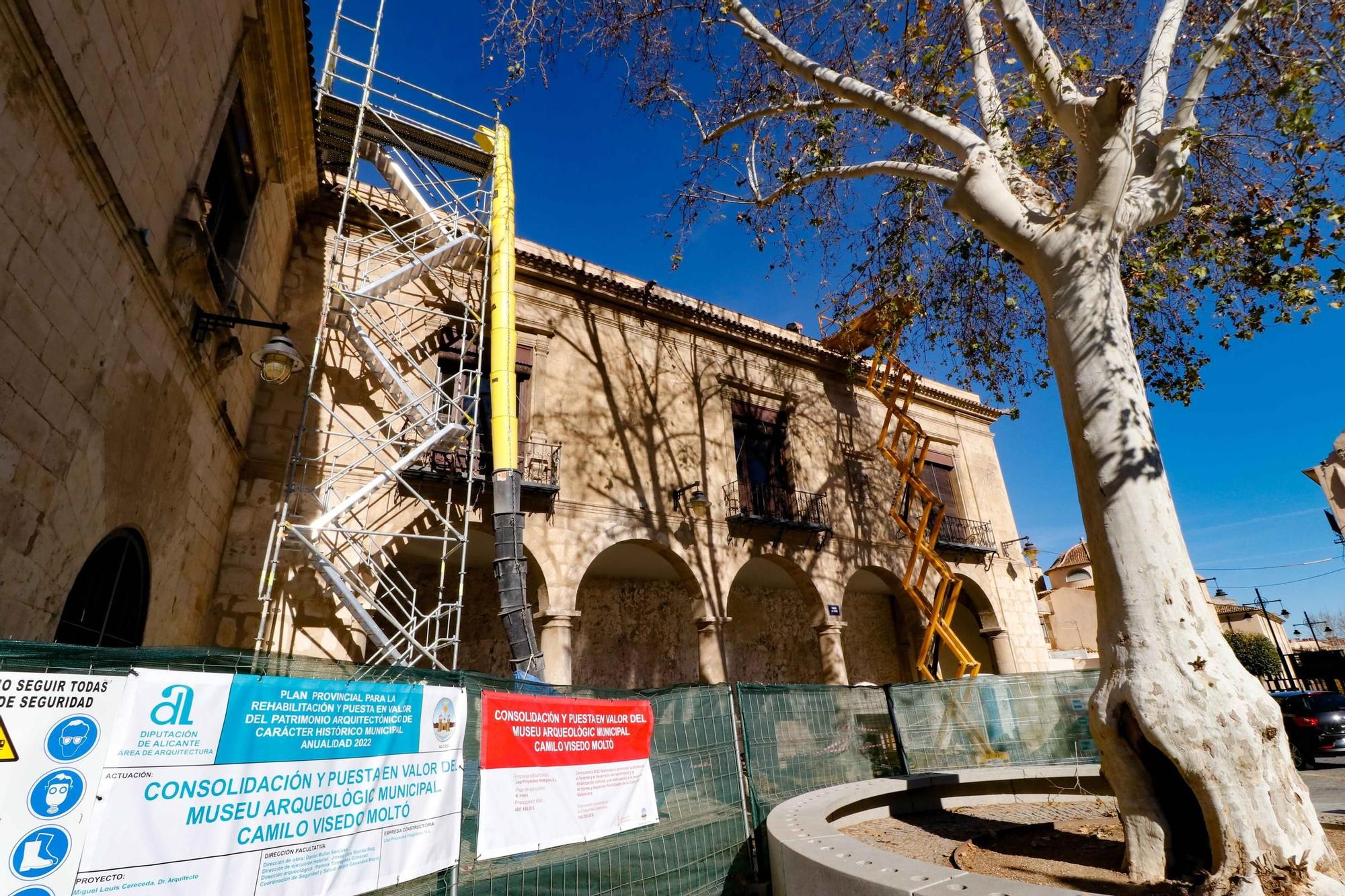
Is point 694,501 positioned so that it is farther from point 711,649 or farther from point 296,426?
point 296,426

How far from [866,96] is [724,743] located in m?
6.00

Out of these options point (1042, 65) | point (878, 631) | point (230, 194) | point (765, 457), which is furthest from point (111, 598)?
point (878, 631)

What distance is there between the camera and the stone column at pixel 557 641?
9.00 m

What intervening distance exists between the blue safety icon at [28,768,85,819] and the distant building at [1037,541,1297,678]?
69.0 ft

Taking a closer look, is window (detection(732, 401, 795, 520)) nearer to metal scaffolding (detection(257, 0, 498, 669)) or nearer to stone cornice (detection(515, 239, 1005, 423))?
stone cornice (detection(515, 239, 1005, 423))

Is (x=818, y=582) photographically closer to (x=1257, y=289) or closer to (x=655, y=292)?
(x=655, y=292)

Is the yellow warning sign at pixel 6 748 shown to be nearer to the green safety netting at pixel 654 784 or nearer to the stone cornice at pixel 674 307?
the green safety netting at pixel 654 784

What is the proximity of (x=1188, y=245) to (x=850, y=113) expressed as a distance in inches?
166

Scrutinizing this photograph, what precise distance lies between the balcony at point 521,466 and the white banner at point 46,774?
6.47 m

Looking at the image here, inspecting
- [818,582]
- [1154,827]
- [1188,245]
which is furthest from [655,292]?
[1154,827]

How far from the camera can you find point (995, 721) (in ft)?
26.6

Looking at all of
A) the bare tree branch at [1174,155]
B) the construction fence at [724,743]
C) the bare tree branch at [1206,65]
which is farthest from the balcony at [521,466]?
the bare tree branch at [1206,65]

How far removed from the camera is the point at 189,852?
2459 mm

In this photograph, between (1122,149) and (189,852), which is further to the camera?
(1122,149)
